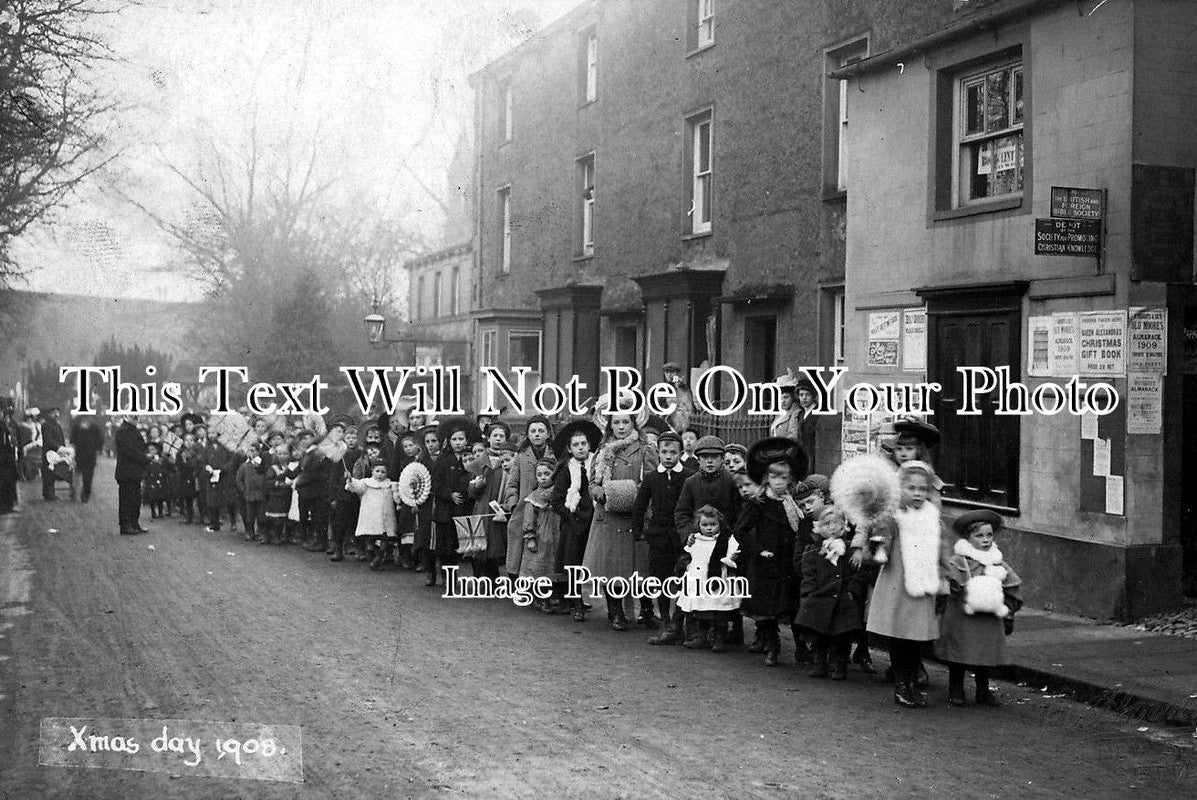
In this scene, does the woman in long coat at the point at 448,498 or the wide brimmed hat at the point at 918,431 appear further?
the woman in long coat at the point at 448,498

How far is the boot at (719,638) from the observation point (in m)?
9.77

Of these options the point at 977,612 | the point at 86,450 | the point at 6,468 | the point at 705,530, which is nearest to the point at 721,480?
the point at 705,530

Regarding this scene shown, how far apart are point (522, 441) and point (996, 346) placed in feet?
16.2

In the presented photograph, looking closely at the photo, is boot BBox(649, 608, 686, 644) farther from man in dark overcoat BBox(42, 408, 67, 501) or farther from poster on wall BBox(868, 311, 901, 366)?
man in dark overcoat BBox(42, 408, 67, 501)

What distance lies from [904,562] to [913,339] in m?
6.23

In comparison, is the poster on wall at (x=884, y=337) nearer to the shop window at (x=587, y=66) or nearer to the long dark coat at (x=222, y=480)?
the long dark coat at (x=222, y=480)

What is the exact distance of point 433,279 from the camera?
4084 cm

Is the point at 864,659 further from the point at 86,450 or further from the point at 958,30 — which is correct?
the point at 86,450

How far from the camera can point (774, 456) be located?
9.66 metres

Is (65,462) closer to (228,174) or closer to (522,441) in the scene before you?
(228,174)

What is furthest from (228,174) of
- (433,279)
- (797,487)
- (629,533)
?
(433,279)

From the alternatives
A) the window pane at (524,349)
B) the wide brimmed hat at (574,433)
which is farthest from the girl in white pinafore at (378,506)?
the window pane at (524,349)

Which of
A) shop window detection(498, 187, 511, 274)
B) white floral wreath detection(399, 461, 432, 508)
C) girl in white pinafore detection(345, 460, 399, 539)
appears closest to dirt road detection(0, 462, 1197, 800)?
white floral wreath detection(399, 461, 432, 508)

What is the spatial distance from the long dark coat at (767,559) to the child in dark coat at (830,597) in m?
0.49
